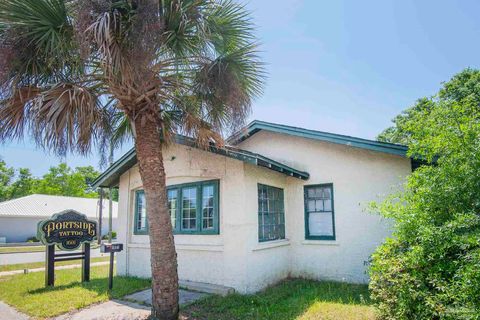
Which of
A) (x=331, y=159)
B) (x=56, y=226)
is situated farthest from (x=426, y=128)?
(x=56, y=226)

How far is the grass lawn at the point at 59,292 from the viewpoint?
7.51 m

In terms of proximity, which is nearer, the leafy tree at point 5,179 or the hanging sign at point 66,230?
the hanging sign at point 66,230

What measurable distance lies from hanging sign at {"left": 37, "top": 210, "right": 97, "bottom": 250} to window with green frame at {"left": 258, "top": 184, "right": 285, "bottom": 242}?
617 centimetres

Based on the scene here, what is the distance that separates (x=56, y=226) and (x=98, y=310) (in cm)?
446

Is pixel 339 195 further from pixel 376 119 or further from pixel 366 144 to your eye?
pixel 376 119

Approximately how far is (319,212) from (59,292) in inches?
317

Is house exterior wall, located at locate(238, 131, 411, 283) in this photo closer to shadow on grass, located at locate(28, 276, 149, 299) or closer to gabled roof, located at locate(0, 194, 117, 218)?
shadow on grass, located at locate(28, 276, 149, 299)

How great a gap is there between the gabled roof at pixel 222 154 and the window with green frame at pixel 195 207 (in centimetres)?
124

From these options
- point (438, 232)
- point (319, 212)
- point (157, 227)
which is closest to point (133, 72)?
point (157, 227)

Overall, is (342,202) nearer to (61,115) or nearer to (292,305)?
(292,305)

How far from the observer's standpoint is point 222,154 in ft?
28.2

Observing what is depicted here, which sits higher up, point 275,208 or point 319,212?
point 275,208

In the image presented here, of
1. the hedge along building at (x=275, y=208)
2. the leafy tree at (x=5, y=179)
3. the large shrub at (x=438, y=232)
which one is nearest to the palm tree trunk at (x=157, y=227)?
the hedge along building at (x=275, y=208)

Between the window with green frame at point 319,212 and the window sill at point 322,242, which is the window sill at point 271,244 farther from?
the window with green frame at point 319,212
